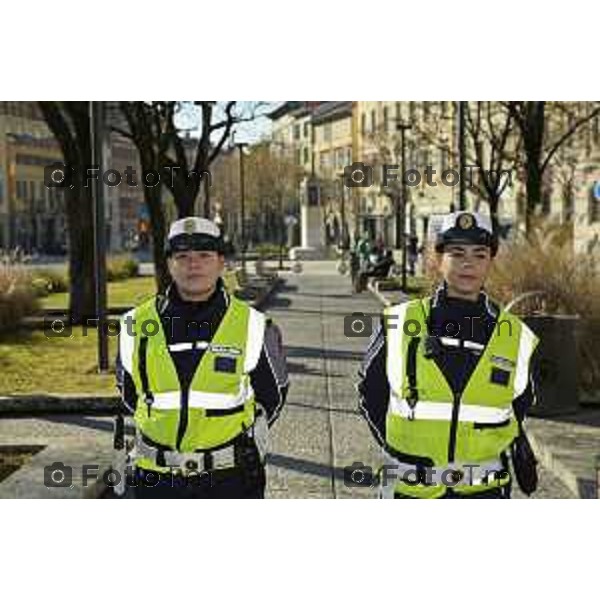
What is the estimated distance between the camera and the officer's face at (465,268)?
14.2 feet

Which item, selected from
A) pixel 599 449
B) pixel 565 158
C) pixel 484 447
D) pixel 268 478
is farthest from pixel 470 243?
pixel 565 158

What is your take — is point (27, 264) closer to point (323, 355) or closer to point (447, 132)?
point (323, 355)

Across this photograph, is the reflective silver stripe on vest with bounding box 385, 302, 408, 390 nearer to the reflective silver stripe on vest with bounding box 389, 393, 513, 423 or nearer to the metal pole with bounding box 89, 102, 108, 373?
the reflective silver stripe on vest with bounding box 389, 393, 513, 423

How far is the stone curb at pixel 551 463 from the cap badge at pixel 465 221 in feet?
6.15

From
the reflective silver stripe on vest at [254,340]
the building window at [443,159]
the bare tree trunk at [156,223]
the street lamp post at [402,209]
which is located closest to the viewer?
the reflective silver stripe on vest at [254,340]

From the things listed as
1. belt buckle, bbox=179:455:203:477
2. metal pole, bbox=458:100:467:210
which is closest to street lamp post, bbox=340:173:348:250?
metal pole, bbox=458:100:467:210

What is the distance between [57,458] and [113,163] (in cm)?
300

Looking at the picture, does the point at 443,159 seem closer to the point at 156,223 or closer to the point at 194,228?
the point at 156,223

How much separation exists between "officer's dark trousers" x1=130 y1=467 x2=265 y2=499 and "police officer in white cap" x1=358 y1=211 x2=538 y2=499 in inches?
28.1

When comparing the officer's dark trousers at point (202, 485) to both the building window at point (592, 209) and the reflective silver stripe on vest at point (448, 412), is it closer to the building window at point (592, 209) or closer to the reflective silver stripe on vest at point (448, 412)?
the reflective silver stripe on vest at point (448, 412)

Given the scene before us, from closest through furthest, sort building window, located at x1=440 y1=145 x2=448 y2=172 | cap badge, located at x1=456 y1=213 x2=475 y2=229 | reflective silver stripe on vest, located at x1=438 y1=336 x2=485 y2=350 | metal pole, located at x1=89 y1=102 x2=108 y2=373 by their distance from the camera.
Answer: reflective silver stripe on vest, located at x1=438 y1=336 x2=485 y2=350, cap badge, located at x1=456 y1=213 x2=475 y2=229, building window, located at x1=440 y1=145 x2=448 y2=172, metal pole, located at x1=89 y1=102 x2=108 y2=373

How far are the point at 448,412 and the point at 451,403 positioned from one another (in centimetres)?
4

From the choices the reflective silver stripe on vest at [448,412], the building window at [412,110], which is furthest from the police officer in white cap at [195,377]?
the building window at [412,110]

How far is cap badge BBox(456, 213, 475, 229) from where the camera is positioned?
441 centimetres
